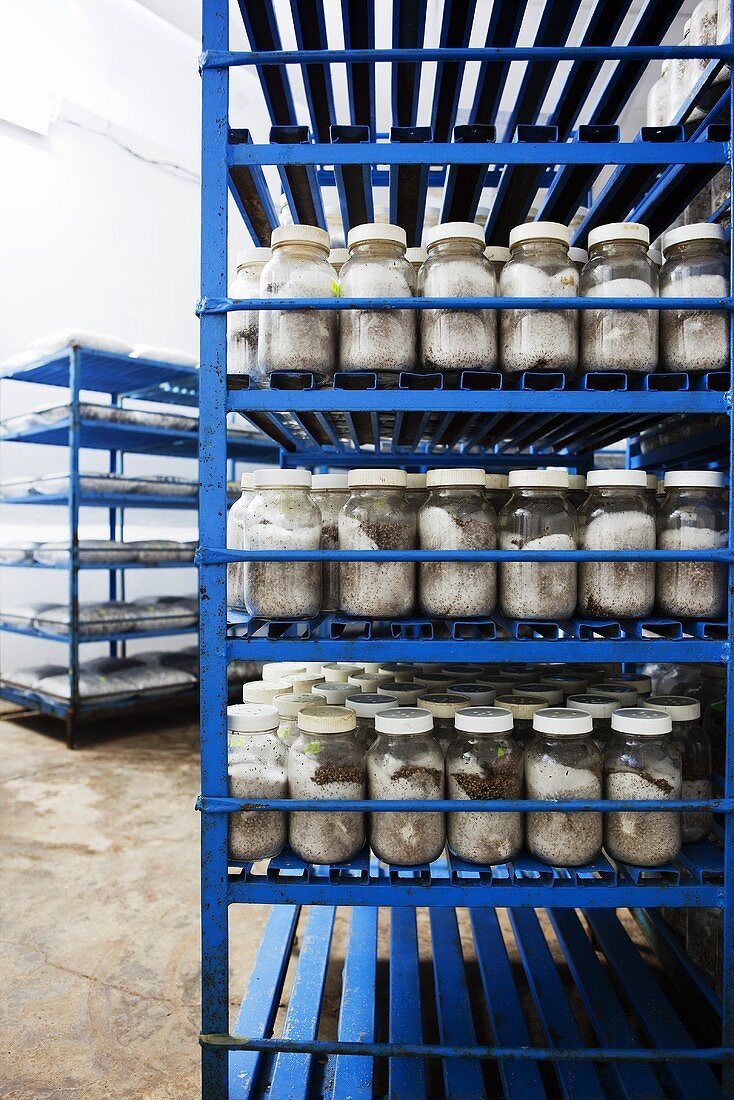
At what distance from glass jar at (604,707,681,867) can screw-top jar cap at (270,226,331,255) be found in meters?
1.11

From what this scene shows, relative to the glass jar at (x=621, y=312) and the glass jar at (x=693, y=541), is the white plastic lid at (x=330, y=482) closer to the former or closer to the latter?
the glass jar at (x=621, y=312)

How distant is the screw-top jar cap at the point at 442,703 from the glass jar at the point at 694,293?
0.81 m

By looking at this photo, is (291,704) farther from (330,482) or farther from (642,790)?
(642,790)

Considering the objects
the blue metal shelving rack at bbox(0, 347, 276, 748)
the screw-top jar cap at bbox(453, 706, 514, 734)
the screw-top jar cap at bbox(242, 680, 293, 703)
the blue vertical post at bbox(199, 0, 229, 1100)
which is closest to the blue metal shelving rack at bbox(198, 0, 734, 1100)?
the blue vertical post at bbox(199, 0, 229, 1100)

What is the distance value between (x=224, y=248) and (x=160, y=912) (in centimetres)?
205

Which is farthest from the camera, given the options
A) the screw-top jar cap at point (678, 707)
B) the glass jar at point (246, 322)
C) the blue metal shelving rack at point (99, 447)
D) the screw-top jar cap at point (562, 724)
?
the blue metal shelving rack at point (99, 447)

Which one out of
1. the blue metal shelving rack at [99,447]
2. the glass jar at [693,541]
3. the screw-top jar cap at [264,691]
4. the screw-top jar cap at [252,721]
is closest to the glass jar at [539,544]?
the glass jar at [693,541]

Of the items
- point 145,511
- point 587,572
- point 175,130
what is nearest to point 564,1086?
point 587,572

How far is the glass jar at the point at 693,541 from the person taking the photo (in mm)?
1510

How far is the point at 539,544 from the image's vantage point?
1.52m

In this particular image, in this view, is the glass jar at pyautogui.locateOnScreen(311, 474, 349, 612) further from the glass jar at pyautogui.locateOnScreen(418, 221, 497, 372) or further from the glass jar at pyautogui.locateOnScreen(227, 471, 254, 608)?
the glass jar at pyautogui.locateOnScreen(418, 221, 497, 372)

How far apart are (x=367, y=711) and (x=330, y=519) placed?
421 millimetres

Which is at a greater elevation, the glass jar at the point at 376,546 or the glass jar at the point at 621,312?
the glass jar at the point at 621,312

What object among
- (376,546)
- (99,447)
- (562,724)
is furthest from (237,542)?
(99,447)
